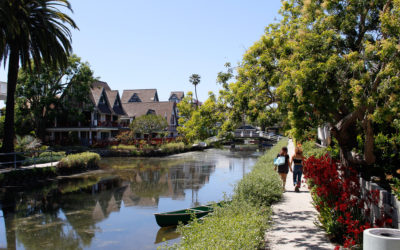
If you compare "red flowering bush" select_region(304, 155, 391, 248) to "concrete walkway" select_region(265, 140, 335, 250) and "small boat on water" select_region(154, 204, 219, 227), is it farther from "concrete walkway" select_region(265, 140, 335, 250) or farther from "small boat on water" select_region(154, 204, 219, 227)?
"small boat on water" select_region(154, 204, 219, 227)

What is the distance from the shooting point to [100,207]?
1658 cm

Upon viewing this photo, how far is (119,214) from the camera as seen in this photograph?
15297 mm

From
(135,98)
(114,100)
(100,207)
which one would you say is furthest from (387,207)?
(135,98)

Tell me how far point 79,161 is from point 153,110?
1484 inches

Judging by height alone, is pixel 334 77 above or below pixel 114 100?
below

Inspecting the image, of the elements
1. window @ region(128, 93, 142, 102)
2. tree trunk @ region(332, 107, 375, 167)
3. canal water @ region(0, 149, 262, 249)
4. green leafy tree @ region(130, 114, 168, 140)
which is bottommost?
canal water @ region(0, 149, 262, 249)

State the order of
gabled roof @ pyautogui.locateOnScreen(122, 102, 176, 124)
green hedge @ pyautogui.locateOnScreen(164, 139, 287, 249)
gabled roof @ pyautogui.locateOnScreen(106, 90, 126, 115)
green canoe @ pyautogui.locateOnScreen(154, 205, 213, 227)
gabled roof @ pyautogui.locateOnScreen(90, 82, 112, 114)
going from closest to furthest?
1. green hedge @ pyautogui.locateOnScreen(164, 139, 287, 249)
2. green canoe @ pyautogui.locateOnScreen(154, 205, 213, 227)
3. gabled roof @ pyautogui.locateOnScreen(90, 82, 112, 114)
4. gabled roof @ pyautogui.locateOnScreen(106, 90, 126, 115)
5. gabled roof @ pyautogui.locateOnScreen(122, 102, 176, 124)

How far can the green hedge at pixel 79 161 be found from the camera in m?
26.4

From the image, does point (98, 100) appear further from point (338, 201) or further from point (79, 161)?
point (338, 201)

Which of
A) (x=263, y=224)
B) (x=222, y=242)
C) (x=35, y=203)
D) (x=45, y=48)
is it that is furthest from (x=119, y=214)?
(x=45, y=48)

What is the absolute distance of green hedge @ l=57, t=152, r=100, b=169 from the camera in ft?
86.6

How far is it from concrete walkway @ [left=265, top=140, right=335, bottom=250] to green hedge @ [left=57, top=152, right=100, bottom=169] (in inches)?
786

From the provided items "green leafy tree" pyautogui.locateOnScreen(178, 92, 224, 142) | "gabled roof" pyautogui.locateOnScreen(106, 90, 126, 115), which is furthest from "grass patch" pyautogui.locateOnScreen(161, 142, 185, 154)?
"green leafy tree" pyautogui.locateOnScreen(178, 92, 224, 142)

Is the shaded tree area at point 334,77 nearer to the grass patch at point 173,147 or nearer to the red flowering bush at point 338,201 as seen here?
the red flowering bush at point 338,201
